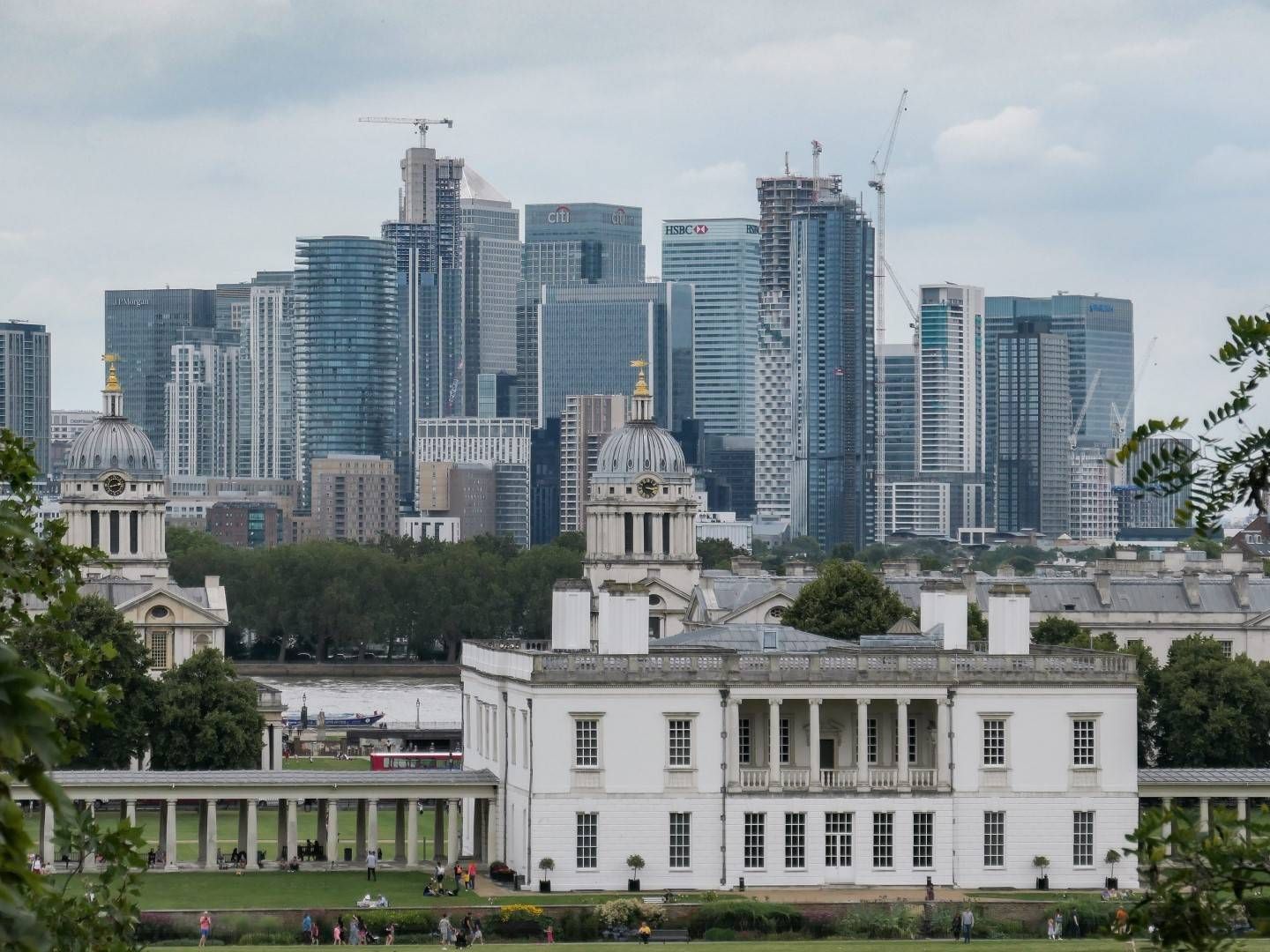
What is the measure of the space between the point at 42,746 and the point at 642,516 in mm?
132503

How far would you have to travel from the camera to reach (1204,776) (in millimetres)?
79938

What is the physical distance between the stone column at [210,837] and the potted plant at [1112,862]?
71.8 feet

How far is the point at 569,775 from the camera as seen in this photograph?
72.9 metres

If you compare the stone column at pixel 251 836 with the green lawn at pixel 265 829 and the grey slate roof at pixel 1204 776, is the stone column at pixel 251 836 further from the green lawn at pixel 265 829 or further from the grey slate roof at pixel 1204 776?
the grey slate roof at pixel 1204 776

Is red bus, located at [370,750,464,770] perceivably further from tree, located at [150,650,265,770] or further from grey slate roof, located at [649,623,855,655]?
grey slate roof, located at [649,623,855,655]

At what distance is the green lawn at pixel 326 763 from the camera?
117 metres

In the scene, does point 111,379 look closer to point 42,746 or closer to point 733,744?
point 733,744

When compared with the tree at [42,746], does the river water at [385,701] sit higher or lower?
lower

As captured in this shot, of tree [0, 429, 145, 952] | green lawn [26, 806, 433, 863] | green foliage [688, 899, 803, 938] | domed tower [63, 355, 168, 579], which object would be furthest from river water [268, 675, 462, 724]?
tree [0, 429, 145, 952]

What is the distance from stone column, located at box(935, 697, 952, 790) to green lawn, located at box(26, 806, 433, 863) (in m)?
14.7

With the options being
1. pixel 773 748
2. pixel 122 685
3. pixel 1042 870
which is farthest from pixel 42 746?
pixel 122 685

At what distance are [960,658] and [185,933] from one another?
21159mm

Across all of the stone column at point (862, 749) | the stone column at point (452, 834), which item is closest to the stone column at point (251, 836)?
the stone column at point (452, 834)

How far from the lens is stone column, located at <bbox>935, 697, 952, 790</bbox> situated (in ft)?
243
